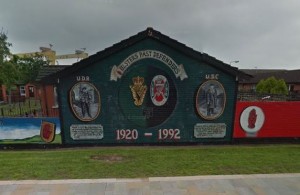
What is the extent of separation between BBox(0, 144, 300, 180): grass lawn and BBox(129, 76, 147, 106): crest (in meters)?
1.82

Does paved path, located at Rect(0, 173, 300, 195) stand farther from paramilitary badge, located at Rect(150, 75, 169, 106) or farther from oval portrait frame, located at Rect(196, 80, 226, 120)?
paramilitary badge, located at Rect(150, 75, 169, 106)

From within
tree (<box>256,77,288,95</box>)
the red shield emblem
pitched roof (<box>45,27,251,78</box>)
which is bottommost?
the red shield emblem

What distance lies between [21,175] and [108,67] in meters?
A: 4.46

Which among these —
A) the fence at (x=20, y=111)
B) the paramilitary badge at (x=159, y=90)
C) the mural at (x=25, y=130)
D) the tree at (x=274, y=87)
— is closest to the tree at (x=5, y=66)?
the fence at (x=20, y=111)

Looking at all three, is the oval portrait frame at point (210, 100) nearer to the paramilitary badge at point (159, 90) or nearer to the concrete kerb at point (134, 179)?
the paramilitary badge at point (159, 90)

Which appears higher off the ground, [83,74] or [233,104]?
[83,74]

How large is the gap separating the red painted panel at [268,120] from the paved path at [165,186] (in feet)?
11.5

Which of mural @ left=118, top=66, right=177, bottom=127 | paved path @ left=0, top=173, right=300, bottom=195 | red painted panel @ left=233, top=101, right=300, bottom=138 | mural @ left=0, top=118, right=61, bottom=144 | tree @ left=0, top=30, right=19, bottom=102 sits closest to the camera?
paved path @ left=0, top=173, right=300, bottom=195

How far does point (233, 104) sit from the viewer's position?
8.80 metres

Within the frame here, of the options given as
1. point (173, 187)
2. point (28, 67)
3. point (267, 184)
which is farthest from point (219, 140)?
point (28, 67)

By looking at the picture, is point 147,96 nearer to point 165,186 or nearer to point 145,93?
point 145,93

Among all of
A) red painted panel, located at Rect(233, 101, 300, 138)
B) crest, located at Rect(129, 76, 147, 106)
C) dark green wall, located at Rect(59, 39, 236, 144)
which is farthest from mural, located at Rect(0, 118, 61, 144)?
red painted panel, located at Rect(233, 101, 300, 138)

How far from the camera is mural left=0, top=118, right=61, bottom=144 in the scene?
8148 millimetres

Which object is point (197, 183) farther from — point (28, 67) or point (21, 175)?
point (28, 67)
